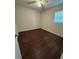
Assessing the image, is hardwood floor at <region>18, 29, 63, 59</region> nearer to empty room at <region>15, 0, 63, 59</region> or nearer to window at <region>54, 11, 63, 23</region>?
empty room at <region>15, 0, 63, 59</region>

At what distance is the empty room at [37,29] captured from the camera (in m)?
1.26

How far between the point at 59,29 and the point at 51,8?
318mm

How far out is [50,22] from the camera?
131 cm

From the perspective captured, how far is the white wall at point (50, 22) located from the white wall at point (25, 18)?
14 centimetres

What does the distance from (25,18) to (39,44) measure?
47 centimetres

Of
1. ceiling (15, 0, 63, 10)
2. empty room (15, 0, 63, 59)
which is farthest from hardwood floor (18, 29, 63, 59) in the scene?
ceiling (15, 0, 63, 10)

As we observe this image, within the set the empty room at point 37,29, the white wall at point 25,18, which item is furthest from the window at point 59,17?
the white wall at point 25,18

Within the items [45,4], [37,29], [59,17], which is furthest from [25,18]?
[59,17]
